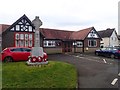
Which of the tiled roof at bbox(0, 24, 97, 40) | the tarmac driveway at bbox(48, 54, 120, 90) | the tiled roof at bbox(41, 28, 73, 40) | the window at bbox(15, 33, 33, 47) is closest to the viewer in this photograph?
the tarmac driveway at bbox(48, 54, 120, 90)

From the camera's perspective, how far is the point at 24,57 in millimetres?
18031

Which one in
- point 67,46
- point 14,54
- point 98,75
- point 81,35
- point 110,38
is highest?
point 81,35

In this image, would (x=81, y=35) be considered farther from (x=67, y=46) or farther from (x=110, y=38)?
(x=110, y=38)

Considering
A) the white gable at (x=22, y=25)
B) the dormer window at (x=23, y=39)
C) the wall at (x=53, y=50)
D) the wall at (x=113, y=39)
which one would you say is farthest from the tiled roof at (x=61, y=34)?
the wall at (x=113, y=39)

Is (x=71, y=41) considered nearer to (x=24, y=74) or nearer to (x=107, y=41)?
(x=107, y=41)

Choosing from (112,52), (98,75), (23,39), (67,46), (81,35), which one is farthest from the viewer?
(81,35)

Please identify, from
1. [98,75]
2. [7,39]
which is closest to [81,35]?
[7,39]

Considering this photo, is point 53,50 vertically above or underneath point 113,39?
underneath

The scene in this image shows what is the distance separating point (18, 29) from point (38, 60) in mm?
16717

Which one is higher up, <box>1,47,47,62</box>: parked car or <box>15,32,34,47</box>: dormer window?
<box>15,32,34,47</box>: dormer window

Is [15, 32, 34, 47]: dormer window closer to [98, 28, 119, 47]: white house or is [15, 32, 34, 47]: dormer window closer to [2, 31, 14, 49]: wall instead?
[2, 31, 14, 49]: wall

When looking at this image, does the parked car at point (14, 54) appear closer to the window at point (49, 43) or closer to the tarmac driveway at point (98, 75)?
the tarmac driveway at point (98, 75)

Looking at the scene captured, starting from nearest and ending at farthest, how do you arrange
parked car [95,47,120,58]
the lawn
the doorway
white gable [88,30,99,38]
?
the lawn, parked car [95,47,120,58], the doorway, white gable [88,30,99,38]

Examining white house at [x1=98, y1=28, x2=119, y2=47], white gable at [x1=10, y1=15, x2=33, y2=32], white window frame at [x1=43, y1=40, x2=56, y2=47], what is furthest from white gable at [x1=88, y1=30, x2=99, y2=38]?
white gable at [x1=10, y1=15, x2=33, y2=32]
